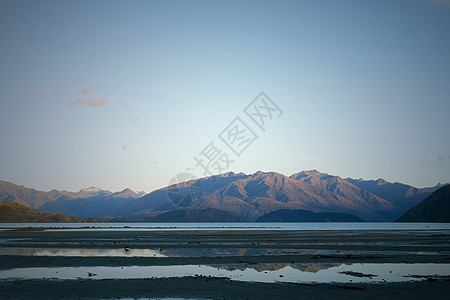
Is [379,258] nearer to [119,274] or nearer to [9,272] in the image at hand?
[119,274]

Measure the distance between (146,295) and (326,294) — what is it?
993cm

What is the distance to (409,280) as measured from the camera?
25562 mm

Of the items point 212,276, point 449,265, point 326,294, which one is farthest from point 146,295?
point 449,265

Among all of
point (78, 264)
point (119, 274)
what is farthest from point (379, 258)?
point (78, 264)

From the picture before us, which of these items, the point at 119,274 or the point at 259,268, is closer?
the point at 119,274

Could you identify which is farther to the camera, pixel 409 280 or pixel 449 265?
pixel 449 265

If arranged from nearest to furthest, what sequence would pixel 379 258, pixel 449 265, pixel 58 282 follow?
pixel 58 282 < pixel 449 265 < pixel 379 258

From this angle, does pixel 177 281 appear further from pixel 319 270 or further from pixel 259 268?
pixel 319 270

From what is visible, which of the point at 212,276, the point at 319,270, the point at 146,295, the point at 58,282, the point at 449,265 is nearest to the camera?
the point at 146,295

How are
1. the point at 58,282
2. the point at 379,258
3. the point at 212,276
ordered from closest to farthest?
the point at 58,282, the point at 212,276, the point at 379,258

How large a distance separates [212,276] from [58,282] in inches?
404

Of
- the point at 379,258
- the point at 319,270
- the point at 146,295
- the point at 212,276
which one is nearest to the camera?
the point at 146,295

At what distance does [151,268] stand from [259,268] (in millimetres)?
9090

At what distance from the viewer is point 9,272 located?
29.1 meters
